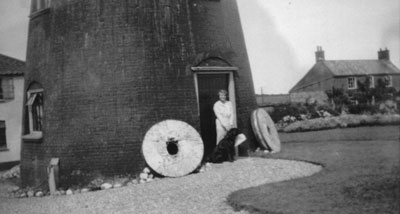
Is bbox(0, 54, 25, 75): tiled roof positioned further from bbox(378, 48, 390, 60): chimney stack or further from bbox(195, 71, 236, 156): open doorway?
bbox(378, 48, 390, 60): chimney stack

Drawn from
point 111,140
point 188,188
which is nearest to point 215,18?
point 111,140

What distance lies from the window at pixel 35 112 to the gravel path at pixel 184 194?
3.31 metres

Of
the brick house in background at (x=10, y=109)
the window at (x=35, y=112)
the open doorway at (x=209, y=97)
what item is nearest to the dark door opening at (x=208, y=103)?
the open doorway at (x=209, y=97)

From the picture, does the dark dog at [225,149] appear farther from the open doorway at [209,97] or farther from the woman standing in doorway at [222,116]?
the open doorway at [209,97]

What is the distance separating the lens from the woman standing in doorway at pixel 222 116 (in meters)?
12.0

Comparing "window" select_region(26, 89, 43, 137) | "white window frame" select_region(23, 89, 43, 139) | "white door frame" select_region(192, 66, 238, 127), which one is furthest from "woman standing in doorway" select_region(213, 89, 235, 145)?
"window" select_region(26, 89, 43, 137)

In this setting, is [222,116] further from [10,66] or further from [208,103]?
[10,66]

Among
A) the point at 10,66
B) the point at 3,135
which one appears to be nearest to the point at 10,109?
the point at 3,135

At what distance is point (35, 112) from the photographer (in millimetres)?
14047

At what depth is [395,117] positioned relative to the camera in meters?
7.69

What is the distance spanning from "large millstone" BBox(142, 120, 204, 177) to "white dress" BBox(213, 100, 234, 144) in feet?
2.92

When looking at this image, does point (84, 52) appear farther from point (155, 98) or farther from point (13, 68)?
point (13, 68)

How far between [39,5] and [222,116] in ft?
23.7

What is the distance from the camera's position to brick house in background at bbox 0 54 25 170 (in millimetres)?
24141
